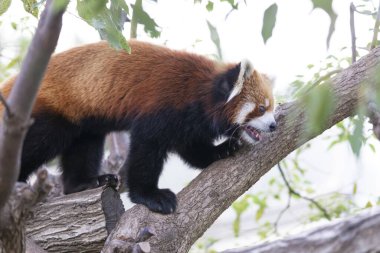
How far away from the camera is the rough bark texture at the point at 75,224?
109 inches

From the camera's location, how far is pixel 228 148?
10.1 feet

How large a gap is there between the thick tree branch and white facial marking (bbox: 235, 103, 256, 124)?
193 centimetres

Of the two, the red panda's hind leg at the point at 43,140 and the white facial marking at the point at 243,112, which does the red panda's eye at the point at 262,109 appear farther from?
the red panda's hind leg at the point at 43,140

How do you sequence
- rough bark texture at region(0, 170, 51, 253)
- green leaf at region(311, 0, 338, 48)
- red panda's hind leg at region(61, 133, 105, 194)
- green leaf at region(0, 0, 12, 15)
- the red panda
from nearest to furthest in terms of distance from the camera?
1. green leaf at region(311, 0, 338, 48)
2. rough bark texture at region(0, 170, 51, 253)
3. green leaf at region(0, 0, 12, 15)
4. the red panda
5. red panda's hind leg at region(61, 133, 105, 194)

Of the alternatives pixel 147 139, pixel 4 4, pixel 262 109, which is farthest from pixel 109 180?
pixel 4 4

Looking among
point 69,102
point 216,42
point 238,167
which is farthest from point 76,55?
point 216,42

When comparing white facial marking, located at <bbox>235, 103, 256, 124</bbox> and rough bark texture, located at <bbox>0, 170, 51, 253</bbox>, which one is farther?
white facial marking, located at <bbox>235, 103, 256, 124</bbox>

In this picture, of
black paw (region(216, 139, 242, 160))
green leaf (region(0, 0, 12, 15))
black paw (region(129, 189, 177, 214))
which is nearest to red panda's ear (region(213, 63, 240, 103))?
black paw (region(216, 139, 242, 160))

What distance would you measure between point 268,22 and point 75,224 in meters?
→ 1.68

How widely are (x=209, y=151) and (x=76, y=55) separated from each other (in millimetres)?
939

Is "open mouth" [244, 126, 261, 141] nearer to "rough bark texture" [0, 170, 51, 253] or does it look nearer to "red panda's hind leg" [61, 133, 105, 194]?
"red panda's hind leg" [61, 133, 105, 194]

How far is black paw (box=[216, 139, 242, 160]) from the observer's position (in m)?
3.05

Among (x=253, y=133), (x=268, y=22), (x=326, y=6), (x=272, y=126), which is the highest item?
(x=326, y=6)

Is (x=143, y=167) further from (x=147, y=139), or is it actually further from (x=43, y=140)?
(x=43, y=140)
